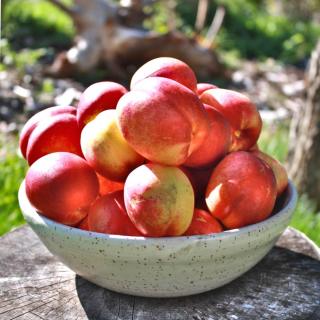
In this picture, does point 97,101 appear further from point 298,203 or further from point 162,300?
point 298,203

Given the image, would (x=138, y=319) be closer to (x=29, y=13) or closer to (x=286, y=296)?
(x=286, y=296)

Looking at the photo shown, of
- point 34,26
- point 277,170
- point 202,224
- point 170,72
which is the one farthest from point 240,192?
point 34,26

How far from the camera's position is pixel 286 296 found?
1.25m

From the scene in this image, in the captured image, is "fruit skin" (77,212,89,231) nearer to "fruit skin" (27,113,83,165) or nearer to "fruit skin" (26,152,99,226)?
"fruit skin" (26,152,99,226)

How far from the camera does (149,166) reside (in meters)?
1.09

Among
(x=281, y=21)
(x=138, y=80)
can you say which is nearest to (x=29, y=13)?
(x=281, y=21)

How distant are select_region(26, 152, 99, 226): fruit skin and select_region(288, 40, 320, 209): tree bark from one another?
157 cm

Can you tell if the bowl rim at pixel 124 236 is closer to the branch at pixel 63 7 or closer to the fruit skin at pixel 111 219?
the fruit skin at pixel 111 219

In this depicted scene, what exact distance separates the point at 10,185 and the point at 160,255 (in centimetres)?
147

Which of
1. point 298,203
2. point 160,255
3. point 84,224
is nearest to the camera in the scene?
point 160,255

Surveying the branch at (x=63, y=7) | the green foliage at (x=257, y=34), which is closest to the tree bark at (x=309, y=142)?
the branch at (x=63, y=7)

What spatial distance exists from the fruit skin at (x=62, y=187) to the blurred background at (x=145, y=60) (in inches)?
24.5

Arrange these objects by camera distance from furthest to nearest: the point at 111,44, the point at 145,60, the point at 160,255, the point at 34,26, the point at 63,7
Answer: the point at 34,26
the point at 145,60
the point at 111,44
the point at 63,7
the point at 160,255

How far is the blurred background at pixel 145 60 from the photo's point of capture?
2520 millimetres
